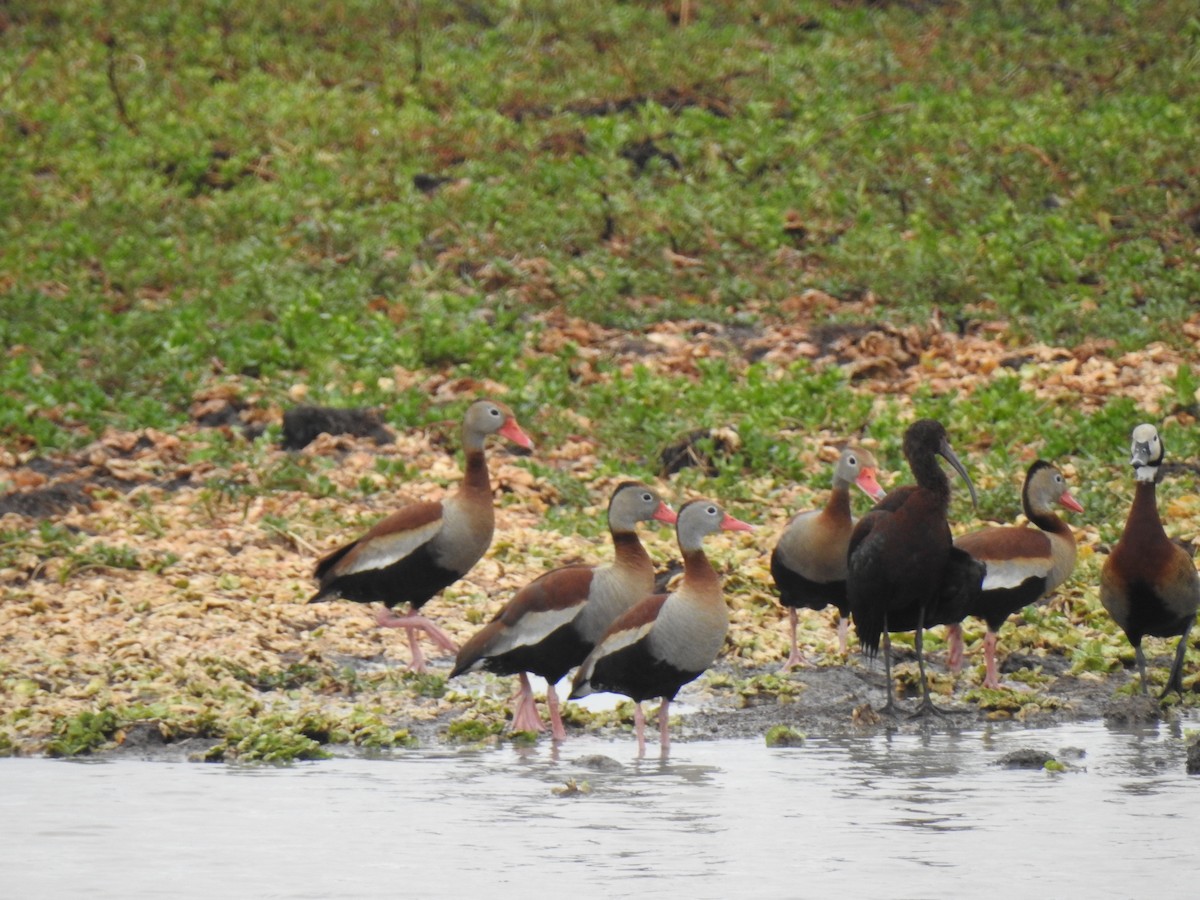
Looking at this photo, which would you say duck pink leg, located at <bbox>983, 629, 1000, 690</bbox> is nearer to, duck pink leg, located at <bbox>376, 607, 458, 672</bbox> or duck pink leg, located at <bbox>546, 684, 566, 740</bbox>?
duck pink leg, located at <bbox>546, 684, 566, 740</bbox>

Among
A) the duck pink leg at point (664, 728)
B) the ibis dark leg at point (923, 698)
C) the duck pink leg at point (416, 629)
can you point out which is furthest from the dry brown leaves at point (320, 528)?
the duck pink leg at point (664, 728)

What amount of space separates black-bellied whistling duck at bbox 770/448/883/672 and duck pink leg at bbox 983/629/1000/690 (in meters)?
0.76

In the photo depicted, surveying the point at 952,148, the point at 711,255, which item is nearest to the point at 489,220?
the point at 711,255

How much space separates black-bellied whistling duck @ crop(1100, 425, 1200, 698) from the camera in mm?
8828

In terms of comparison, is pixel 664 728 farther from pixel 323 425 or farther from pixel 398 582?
pixel 323 425

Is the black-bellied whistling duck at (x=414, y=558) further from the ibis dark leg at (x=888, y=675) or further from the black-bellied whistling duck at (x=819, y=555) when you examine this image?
the ibis dark leg at (x=888, y=675)

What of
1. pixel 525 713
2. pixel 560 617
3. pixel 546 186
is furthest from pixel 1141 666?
pixel 546 186

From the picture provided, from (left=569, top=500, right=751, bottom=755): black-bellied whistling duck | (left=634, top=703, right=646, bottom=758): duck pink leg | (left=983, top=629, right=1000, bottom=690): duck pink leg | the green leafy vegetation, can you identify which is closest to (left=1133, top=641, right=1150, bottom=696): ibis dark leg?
(left=983, top=629, right=1000, bottom=690): duck pink leg

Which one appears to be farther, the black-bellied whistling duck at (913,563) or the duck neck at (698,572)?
the black-bellied whistling duck at (913,563)

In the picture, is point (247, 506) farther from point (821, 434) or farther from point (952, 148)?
point (952, 148)

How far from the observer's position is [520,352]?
49.8ft

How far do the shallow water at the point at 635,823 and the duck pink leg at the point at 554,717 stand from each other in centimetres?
22

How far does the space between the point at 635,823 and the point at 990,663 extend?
10.4 feet

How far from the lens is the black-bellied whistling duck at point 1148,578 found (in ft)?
29.0
